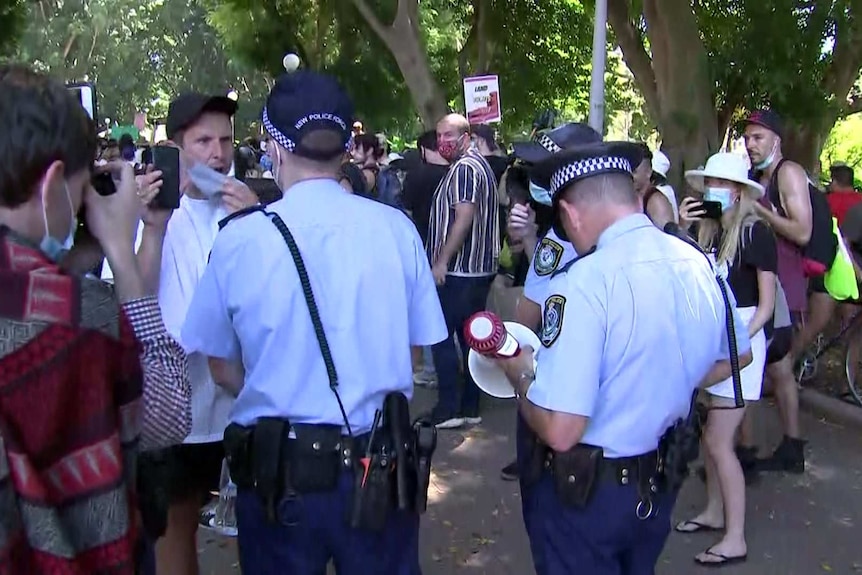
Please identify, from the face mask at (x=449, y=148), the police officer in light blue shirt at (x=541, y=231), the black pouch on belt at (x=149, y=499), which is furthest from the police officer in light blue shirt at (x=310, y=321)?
the face mask at (x=449, y=148)

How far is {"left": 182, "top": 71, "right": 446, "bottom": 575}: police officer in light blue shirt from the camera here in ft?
8.14

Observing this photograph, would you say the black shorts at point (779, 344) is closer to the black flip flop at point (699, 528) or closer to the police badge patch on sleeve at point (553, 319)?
the black flip flop at point (699, 528)

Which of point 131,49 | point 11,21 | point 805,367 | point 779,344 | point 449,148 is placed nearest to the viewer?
point 779,344

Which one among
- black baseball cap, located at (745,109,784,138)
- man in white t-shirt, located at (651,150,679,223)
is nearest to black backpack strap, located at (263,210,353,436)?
man in white t-shirt, located at (651,150,679,223)

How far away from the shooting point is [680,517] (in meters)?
5.24

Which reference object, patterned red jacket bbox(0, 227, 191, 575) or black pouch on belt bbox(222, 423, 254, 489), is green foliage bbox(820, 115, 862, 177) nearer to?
black pouch on belt bbox(222, 423, 254, 489)

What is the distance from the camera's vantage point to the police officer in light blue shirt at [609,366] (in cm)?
254

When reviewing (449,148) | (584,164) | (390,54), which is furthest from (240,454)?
(390,54)

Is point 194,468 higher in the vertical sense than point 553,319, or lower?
lower

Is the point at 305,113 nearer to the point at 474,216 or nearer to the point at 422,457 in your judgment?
the point at 422,457

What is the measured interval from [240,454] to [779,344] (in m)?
3.58

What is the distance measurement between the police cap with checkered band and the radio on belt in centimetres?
40

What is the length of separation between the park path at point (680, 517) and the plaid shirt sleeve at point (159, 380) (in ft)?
9.28

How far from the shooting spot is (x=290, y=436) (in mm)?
2494
